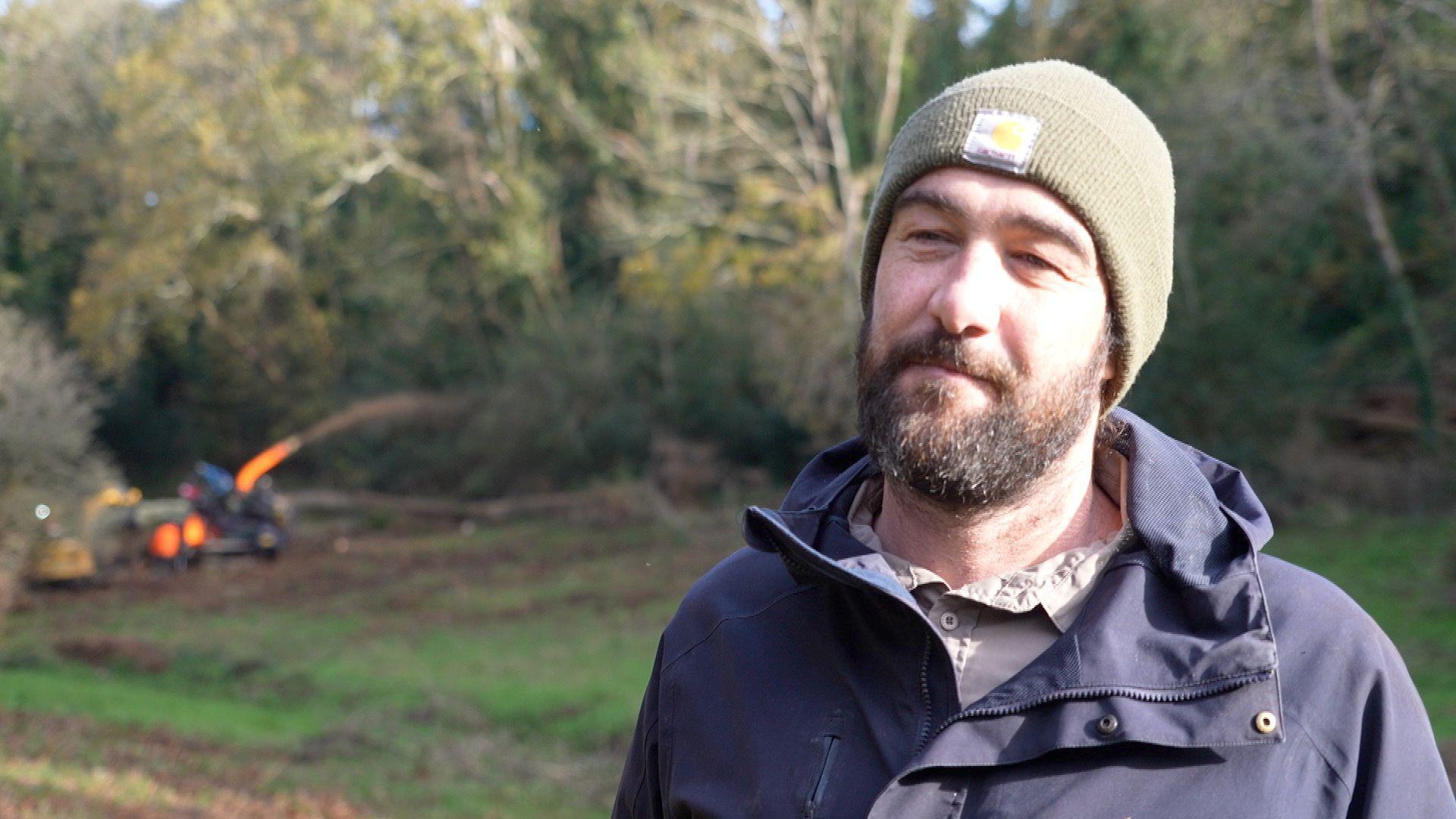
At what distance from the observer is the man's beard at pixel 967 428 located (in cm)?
218

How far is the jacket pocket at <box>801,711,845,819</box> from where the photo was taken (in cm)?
202

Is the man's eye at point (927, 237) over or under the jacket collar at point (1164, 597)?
over

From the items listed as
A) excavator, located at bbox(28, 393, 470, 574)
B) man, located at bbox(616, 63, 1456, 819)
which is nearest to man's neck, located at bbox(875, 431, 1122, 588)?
man, located at bbox(616, 63, 1456, 819)

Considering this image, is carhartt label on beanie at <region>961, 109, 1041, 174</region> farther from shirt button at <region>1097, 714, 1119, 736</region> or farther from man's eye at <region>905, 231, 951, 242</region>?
shirt button at <region>1097, 714, 1119, 736</region>

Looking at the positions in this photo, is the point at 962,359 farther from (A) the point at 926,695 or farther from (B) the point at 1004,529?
(A) the point at 926,695

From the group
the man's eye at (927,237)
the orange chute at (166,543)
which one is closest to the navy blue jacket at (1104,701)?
the man's eye at (927,237)

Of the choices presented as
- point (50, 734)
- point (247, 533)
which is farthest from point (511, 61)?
point (50, 734)

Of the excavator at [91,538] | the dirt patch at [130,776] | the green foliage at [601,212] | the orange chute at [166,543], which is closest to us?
the dirt patch at [130,776]

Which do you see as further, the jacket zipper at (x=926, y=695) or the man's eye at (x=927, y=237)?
the man's eye at (x=927, y=237)

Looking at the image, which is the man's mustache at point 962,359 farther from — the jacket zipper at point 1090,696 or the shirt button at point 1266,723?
the shirt button at point 1266,723

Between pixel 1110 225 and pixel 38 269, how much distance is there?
91.9ft

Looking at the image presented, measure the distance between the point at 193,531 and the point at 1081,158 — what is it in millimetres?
21533

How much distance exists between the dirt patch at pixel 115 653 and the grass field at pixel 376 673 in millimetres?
31

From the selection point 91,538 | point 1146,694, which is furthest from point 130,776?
point 91,538
